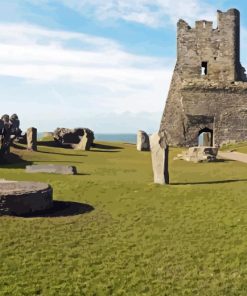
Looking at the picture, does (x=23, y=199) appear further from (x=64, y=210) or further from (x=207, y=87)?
(x=207, y=87)

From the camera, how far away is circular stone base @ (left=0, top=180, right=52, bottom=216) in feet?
45.5

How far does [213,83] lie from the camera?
4472 cm

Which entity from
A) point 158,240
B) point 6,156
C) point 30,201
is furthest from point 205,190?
point 6,156

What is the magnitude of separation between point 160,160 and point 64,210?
5.86 m

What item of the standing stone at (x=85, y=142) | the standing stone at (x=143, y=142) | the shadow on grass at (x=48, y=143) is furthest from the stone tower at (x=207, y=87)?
the shadow on grass at (x=48, y=143)

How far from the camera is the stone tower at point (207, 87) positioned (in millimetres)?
44531

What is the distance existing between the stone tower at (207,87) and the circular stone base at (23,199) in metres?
28.8

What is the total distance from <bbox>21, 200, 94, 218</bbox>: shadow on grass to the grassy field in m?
0.03

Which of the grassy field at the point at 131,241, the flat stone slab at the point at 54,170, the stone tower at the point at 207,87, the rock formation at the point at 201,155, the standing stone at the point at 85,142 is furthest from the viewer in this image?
the stone tower at the point at 207,87

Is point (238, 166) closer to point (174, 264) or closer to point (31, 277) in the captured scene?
point (174, 264)

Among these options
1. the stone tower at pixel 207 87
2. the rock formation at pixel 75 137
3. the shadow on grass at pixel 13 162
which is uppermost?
the stone tower at pixel 207 87

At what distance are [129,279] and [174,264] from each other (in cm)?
132

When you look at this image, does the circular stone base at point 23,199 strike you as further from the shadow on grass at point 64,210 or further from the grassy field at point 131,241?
the grassy field at point 131,241

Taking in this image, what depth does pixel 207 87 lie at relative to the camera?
4456cm
